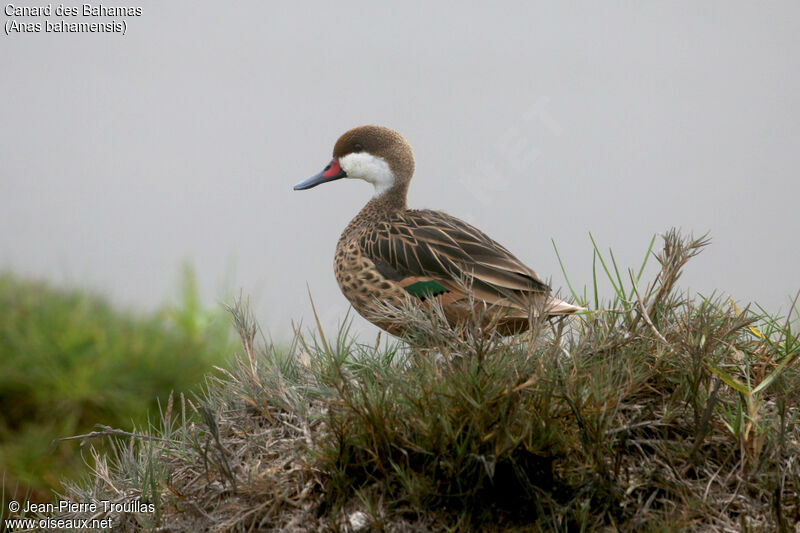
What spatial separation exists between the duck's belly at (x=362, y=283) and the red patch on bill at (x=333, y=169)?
59 centimetres

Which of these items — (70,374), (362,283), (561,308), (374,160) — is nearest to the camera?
(561,308)

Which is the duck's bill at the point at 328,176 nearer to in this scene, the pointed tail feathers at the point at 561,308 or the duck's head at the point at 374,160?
the duck's head at the point at 374,160

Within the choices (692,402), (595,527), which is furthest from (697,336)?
(595,527)

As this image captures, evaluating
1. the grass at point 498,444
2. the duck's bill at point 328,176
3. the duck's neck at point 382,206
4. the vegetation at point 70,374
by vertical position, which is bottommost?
the vegetation at point 70,374

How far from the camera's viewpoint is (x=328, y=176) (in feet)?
14.0

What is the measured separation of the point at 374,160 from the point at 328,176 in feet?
0.96

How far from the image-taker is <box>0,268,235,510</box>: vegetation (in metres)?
4.65

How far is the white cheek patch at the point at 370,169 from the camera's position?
13.7ft

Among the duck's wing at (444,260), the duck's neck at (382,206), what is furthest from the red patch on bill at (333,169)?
the duck's wing at (444,260)

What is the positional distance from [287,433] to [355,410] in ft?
1.56

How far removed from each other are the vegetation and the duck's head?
164cm

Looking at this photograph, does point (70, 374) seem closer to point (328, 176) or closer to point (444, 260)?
point (328, 176)

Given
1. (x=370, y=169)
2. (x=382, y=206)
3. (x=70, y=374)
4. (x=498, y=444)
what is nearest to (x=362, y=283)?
(x=382, y=206)

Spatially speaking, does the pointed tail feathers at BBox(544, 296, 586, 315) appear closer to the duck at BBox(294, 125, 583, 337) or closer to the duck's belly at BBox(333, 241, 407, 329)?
the duck at BBox(294, 125, 583, 337)
